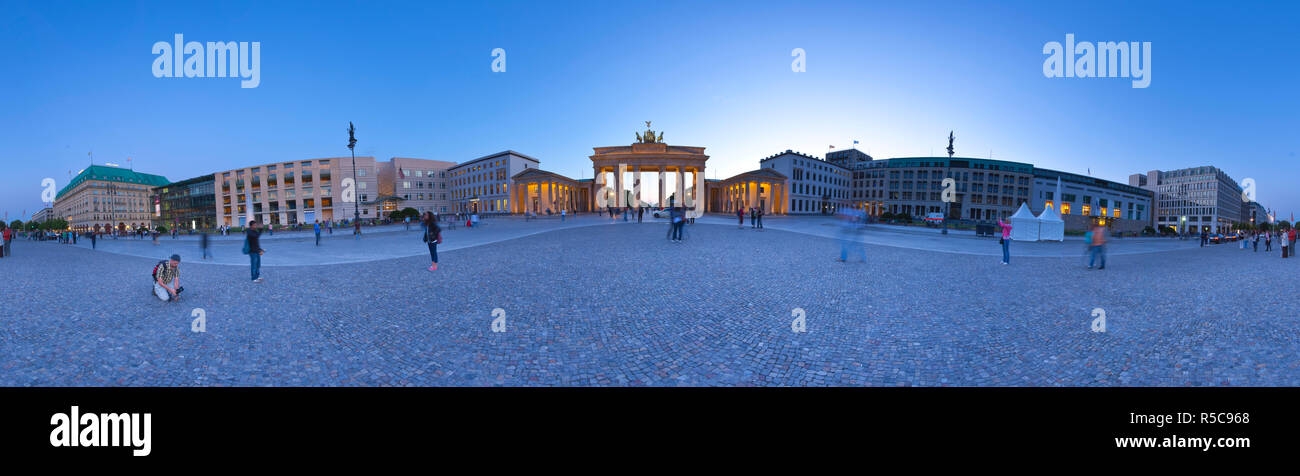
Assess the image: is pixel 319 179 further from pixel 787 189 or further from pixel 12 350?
pixel 12 350

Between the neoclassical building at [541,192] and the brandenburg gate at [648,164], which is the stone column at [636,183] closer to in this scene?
the brandenburg gate at [648,164]

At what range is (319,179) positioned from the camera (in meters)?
81.8

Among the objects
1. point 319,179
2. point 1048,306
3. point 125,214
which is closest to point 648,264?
point 1048,306

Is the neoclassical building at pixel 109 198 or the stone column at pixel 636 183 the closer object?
the stone column at pixel 636 183

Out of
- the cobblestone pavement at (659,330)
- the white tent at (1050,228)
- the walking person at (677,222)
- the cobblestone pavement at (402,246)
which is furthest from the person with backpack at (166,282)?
the white tent at (1050,228)

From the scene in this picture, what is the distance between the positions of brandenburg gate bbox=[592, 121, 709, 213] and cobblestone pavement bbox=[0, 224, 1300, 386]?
60.0 meters

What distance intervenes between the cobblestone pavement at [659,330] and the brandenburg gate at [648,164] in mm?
60013

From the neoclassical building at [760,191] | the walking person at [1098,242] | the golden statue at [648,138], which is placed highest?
the golden statue at [648,138]

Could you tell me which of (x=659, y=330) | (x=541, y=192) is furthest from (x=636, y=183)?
(x=659, y=330)

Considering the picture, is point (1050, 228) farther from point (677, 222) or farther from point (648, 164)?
point (648, 164)

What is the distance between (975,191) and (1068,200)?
→ 53.5ft

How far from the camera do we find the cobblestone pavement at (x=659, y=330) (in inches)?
174

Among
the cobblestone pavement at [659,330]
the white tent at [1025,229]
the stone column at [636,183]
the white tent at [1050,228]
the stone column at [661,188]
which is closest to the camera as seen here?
the cobblestone pavement at [659,330]

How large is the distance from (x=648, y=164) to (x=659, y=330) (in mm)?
67618
